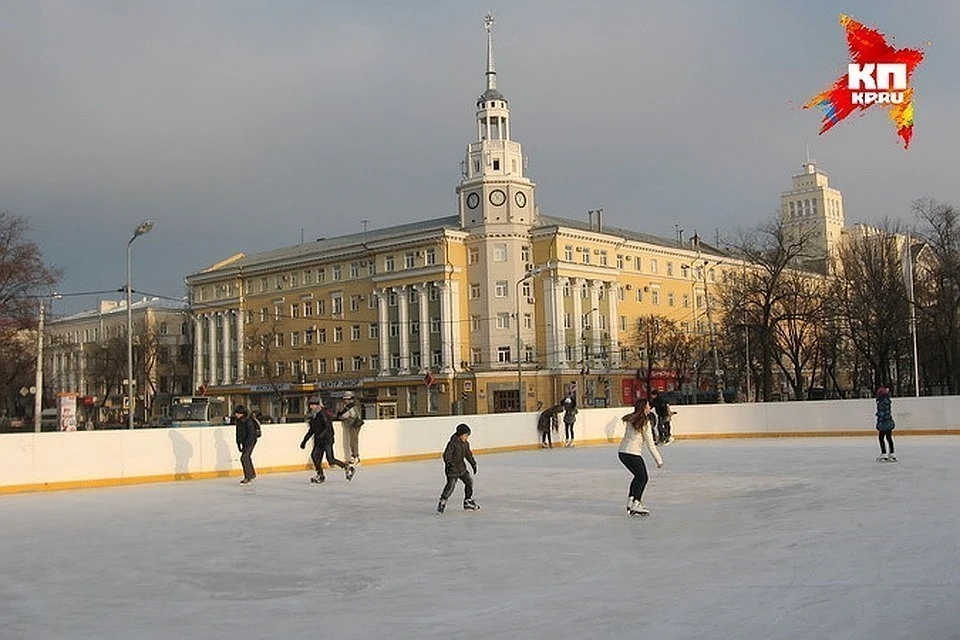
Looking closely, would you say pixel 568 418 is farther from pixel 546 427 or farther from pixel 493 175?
pixel 493 175

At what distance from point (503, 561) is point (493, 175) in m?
69.2

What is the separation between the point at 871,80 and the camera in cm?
1335

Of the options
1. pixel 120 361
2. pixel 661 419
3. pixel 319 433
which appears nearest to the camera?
pixel 319 433

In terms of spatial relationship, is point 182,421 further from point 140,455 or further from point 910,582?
point 910,582

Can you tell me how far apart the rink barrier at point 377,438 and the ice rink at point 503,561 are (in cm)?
190

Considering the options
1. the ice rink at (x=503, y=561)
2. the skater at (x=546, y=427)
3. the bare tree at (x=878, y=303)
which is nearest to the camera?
the ice rink at (x=503, y=561)

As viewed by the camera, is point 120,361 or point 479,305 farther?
point 120,361

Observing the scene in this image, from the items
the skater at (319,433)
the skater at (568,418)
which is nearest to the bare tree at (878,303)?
the skater at (568,418)

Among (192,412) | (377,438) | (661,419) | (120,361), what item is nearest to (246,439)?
(377,438)

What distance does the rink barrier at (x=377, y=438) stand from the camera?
Result: 23344 mm

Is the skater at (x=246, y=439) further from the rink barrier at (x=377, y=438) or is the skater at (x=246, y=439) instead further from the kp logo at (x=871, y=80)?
the kp logo at (x=871, y=80)

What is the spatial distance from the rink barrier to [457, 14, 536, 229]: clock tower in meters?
39.1

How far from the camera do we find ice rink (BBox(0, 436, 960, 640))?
26.6 ft

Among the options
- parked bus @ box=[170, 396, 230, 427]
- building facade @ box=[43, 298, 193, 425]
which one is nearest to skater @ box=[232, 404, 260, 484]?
parked bus @ box=[170, 396, 230, 427]
